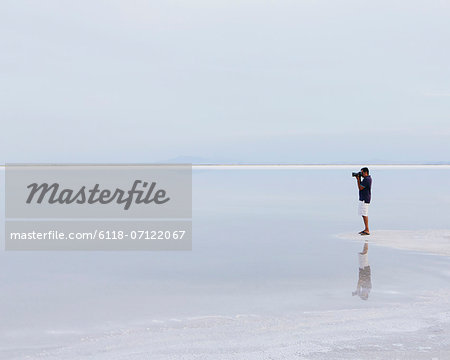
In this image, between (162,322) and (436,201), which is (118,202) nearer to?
(436,201)

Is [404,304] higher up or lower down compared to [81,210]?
lower down

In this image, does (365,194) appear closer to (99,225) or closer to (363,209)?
(363,209)

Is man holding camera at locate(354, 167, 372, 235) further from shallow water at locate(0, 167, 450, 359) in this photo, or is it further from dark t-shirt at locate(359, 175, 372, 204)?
shallow water at locate(0, 167, 450, 359)

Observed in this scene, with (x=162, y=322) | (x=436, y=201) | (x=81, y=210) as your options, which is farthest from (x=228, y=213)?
(x=162, y=322)

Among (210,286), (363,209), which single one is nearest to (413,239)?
(363,209)

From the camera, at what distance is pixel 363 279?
9602 millimetres

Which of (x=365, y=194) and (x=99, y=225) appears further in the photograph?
(x=99, y=225)

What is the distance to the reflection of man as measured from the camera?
28.2 feet

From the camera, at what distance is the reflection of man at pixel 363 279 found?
8591 mm

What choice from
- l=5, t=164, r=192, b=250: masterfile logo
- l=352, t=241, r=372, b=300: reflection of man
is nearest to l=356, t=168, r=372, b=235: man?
l=352, t=241, r=372, b=300: reflection of man

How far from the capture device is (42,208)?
71.5 ft

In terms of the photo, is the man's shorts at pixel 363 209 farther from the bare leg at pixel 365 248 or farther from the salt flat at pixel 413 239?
the bare leg at pixel 365 248

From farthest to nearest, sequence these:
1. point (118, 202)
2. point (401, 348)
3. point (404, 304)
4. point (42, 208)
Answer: point (118, 202), point (42, 208), point (404, 304), point (401, 348)

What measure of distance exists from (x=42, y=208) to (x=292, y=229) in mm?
11162
